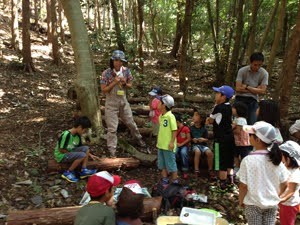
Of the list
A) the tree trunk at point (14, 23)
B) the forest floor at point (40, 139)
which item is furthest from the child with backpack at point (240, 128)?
the tree trunk at point (14, 23)

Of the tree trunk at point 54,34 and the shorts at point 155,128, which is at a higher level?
the tree trunk at point 54,34

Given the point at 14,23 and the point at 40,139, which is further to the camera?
the point at 14,23

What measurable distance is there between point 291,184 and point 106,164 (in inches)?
132

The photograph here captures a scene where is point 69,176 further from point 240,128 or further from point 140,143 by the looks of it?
point 240,128

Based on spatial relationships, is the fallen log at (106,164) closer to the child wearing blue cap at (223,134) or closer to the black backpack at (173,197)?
the black backpack at (173,197)

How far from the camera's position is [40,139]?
22.4ft

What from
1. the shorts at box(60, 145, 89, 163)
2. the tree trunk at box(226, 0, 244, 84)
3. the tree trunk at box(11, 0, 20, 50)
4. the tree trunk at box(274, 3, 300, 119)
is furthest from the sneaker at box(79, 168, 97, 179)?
the tree trunk at box(11, 0, 20, 50)

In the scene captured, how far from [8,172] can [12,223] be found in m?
1.85

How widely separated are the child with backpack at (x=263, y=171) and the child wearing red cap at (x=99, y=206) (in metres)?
1.45

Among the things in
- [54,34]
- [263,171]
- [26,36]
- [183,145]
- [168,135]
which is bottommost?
[183,145]

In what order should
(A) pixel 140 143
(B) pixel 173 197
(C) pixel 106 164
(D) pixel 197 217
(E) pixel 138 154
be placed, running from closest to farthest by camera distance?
(D) pixel 197 217 → (B) pixel 173 197 → (C) pixel 106 164 → (E) pixel 138 154 → (A) pixel 140 143

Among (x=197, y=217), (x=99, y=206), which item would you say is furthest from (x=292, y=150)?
(x=99, y=206)

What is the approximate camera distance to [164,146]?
5.38m

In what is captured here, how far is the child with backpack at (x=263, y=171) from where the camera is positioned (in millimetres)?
3311
